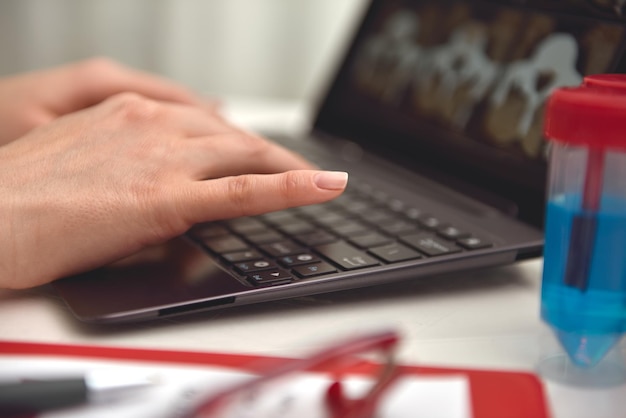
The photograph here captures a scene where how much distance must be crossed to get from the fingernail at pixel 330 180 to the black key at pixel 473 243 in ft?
0.30

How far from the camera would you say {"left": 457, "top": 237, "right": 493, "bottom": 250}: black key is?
0.52 m

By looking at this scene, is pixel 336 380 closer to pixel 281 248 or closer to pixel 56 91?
pixel 281 248

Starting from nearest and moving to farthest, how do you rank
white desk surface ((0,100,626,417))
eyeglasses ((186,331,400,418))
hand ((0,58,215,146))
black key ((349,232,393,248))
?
eyeglasses ((186,331,400,418)) < white desk surface ((0,100,626,417)) < black key ((349,232,393,248)) < hand ((0,58,215,146))

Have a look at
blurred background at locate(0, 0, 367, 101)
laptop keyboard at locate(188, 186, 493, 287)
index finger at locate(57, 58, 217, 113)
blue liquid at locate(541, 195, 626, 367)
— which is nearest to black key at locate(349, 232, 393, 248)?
laptop keyboard at locate(188, 186, 493, 287)

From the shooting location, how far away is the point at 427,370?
399mm

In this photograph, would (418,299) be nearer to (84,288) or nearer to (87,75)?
(84,288)

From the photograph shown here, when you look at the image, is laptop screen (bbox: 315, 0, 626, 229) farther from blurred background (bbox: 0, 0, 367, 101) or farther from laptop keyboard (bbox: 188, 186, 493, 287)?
blurred background (bbox: 0, 0, 367, 101)

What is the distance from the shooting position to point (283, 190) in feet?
1.65

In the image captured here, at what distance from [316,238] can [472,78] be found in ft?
0.94

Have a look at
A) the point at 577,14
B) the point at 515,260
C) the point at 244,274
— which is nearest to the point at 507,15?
the point at 577,14

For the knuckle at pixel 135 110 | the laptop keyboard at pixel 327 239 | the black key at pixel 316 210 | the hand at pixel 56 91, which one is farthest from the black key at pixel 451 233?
the hand at pixel 56 91

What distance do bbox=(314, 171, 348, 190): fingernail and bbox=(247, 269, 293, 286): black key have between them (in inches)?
2.5

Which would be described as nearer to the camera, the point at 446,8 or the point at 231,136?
the point at 231,136

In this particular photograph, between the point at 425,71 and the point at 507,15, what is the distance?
12cm
